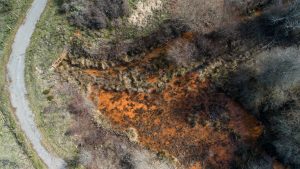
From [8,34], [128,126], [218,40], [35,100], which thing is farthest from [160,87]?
[8,34]

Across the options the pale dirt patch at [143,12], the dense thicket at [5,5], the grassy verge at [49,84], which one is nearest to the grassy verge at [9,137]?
the grassy verge at [49,84]

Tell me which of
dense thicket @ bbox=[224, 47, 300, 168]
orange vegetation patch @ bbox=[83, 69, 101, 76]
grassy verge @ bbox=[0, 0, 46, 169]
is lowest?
grassy verge @ bbox=[0, 0, 46, 169]

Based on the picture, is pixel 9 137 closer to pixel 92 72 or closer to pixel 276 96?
pixel 92 72

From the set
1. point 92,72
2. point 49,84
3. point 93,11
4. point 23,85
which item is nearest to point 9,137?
point 23,85

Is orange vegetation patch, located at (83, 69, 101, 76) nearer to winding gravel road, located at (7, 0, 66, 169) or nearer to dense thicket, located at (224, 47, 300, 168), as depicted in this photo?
winding gravel road, located at (7, 0, 66, 169)

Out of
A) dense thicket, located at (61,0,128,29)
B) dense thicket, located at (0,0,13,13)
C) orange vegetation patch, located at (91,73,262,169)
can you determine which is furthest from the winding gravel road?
orange vegetation patch, located at (91,73,262,169)

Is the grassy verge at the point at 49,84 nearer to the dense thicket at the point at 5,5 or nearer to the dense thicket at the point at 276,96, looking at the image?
the dense thicket at the point at 5,5

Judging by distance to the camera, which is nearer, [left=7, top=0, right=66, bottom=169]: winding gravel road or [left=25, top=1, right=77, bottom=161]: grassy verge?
[left=7, top=0, right=66, bottom=169]: winding gravel road
